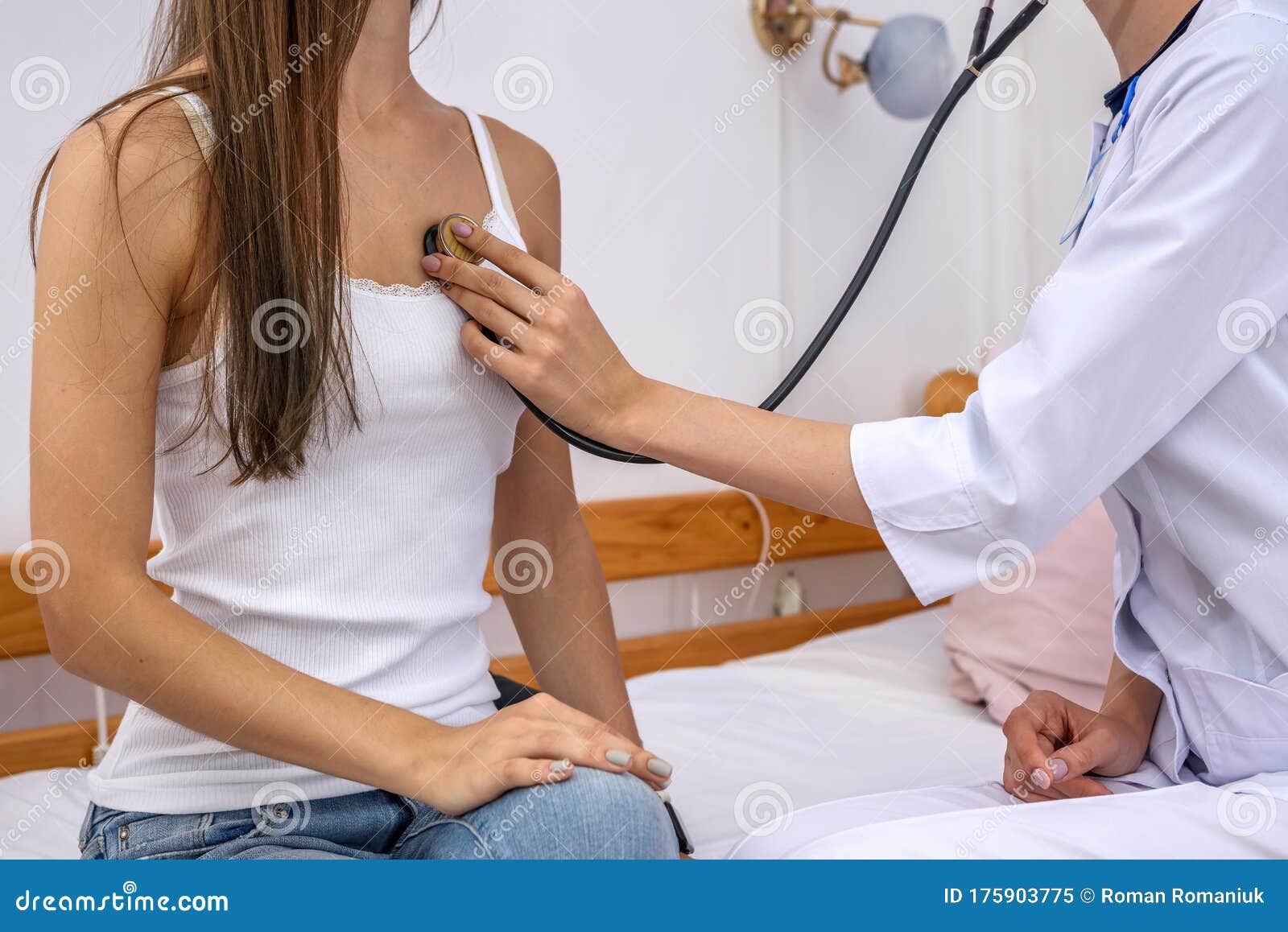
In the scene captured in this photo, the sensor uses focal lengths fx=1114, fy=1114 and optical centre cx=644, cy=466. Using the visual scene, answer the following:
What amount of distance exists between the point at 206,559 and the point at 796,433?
43 cm

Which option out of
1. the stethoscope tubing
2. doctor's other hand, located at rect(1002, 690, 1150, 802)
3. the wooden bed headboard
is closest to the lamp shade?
the wooden bed headboard

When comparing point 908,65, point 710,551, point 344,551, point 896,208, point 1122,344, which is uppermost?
point 908,65

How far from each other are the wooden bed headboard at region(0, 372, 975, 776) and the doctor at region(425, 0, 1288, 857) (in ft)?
2.54

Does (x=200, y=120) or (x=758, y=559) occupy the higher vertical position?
(x=200, y=120)

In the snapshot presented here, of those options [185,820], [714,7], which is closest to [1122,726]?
[185,820]

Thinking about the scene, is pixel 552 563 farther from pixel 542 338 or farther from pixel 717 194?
pixel 717 194

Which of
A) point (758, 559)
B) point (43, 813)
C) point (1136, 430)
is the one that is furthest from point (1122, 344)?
point (758, 559)

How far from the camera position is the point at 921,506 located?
2.64 feet

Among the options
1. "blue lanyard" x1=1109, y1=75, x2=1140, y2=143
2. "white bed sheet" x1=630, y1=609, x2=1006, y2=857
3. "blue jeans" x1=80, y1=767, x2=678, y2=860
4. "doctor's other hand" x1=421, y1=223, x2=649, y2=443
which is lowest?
"white bed sheet" x1=630, y1=609, x2=1006, y2=857

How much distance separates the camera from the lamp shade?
73.9 inches

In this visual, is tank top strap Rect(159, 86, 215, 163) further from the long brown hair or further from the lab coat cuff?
the lab coat cuff

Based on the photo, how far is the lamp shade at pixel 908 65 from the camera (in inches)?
73.9

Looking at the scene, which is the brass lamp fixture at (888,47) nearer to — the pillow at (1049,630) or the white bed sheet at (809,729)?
the pillow at (1049,630)

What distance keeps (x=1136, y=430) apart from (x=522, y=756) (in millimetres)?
476
